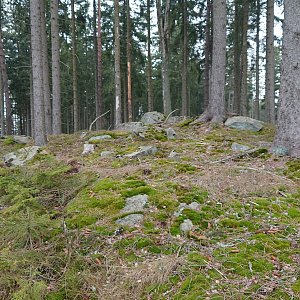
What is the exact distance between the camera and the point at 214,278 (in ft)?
9.03

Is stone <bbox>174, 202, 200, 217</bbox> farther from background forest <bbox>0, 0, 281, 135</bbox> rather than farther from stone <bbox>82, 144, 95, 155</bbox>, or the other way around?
background forest <bbox>0, 0, 281, 135</bbox>

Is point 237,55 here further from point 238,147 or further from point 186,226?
point 186,226

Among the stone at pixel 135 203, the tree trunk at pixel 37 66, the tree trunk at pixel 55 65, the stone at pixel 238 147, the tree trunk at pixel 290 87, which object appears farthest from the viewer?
the tree trunk at pixel 55 65

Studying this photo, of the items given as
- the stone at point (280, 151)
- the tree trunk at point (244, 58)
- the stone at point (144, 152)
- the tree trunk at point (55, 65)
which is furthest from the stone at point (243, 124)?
the tree trunk at point (244, 58)

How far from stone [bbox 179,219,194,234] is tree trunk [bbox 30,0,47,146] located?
635 centimetres

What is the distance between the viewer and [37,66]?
8.40m

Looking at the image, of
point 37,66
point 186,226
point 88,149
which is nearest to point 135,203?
point 186,226

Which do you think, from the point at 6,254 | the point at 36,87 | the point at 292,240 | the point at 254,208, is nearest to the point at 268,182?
the point at 254,208

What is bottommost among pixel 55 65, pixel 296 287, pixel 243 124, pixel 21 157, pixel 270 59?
pixel 296 287

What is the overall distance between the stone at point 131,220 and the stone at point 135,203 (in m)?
0.14

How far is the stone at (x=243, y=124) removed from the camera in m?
9.38

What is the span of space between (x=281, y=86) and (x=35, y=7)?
675 cm

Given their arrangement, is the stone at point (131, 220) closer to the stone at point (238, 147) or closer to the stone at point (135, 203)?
the stone at point (135, 203)

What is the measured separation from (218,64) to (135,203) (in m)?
6.91
